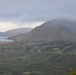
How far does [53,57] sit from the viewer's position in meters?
133

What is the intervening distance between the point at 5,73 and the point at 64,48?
81.7m

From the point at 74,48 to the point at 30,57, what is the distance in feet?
141

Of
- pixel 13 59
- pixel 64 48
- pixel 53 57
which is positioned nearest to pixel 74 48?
pixel 64 48

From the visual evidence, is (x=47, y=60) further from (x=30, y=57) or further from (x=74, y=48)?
(x=74, y=48)

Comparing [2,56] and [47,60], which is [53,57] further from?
[2,56]

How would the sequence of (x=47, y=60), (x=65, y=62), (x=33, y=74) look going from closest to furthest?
(x=33, y=74)
(x=65, y=62)
(x=47, y=60)

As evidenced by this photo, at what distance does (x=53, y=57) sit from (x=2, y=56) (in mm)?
27119

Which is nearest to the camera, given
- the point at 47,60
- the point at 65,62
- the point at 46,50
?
the point at 65,62

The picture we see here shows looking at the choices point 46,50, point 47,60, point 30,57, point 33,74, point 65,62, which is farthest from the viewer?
point 46,50

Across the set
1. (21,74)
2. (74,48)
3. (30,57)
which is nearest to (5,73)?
(21,74)

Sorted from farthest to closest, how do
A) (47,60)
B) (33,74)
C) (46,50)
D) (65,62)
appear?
(46,50) < (47,60) < (65,62) < (33,74)

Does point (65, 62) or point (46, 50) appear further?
point (46, 50)

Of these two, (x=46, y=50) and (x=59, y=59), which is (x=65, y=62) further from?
(x=46, y=50)

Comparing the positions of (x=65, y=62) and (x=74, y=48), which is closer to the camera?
(x=65, y=62)
